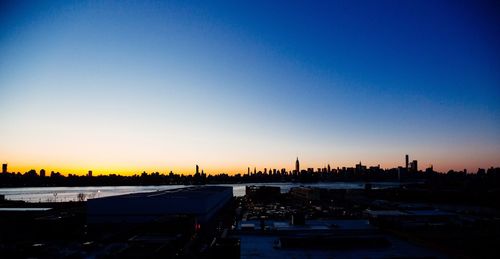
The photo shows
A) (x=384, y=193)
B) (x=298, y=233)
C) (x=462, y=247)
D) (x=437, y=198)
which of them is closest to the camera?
(x=462, y=247)

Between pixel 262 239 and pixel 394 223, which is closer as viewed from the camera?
pixel 262 239

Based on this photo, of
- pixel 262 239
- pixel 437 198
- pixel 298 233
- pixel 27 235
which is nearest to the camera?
pixel 262 239

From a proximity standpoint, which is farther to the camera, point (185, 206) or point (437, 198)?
point (437, 198)

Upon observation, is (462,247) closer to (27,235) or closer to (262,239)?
(262,239)

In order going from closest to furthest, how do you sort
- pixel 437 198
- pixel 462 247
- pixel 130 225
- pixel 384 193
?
pixel 462 247 < pixel 130 225 < pixel 437 198 < pixel 384 193

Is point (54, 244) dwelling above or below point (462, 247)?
below

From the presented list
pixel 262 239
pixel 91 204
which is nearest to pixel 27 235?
pixel 91 204

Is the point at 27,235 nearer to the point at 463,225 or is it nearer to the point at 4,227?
the point at 4,227

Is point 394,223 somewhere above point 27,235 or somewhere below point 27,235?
above

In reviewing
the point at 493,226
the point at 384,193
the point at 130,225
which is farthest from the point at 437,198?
the point at 130,225
